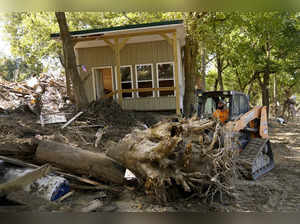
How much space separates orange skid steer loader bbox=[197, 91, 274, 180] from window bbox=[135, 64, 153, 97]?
710cm

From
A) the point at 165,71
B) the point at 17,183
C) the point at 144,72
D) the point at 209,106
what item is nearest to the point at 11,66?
the point at 144,72

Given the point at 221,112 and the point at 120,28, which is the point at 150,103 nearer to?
the point at 120,28

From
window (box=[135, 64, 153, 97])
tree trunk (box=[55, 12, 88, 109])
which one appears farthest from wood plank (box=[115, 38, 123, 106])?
tree trunk (box=[55, 12, 88, 109])

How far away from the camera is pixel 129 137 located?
517 centimetres

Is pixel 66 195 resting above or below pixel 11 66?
below

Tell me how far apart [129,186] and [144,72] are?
1059 cm

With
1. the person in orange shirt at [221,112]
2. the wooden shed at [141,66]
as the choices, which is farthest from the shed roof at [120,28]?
the person in orange shirt at [221,112]

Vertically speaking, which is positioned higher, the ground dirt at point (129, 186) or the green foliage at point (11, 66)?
the green foliage at point (11, 66)

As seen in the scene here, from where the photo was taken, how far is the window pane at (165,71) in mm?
15172

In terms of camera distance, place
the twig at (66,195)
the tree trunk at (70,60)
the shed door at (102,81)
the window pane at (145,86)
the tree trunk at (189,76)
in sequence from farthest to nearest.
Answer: the shed door at (102,81) → the window pane at (145,86) → the tree trunk at (189,76) → the tree trunk at (70,60) → the twig at (66,195)

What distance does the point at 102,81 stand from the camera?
1711 centimetres

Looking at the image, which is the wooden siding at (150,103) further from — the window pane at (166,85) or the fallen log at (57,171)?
the fallen log at (57,171)

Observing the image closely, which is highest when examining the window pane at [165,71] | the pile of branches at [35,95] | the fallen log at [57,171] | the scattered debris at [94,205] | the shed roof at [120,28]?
the shed roof at [120,28]

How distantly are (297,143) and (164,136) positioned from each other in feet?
34.3
